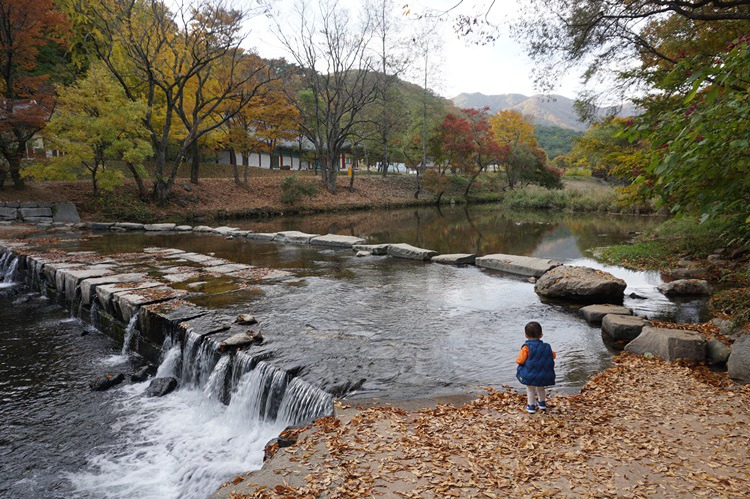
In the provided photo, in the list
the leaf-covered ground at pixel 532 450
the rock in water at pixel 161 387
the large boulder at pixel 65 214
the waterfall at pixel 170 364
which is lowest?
the rock in water at pixel 161 387

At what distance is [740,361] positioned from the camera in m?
5.64

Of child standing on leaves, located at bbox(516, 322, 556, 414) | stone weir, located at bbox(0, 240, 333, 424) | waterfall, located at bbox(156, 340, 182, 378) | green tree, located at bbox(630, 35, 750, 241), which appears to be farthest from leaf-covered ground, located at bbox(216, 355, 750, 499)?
waterfall, located at bbox(156, 340, 182, 378)

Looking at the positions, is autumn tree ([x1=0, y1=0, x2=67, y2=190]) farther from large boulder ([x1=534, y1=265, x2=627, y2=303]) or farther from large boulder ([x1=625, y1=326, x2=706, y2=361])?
large boulder ([x1=625, y1=326, x2=706, y2=361])

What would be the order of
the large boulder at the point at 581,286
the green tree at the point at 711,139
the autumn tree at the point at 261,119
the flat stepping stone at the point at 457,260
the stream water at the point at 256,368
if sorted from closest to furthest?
the green tree at the point at 711,139, the stream water at the point at 256,368, the large boulder at the point at 581,286, the flat stepping stone at the point at 457,260, the autumn tree at the point at 261,119

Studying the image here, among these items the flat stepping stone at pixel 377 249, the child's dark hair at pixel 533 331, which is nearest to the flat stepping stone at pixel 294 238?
the flat stepping stone at pixel 377 249

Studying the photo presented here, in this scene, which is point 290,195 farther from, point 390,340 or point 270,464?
point 270,464

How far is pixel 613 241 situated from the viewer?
20.1 m

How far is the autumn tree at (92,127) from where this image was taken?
20.8 m

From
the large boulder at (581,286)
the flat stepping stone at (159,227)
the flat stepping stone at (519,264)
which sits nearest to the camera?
the large boulder at (581,286)

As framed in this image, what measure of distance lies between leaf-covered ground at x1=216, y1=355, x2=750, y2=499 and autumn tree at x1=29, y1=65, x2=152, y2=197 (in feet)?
72.9

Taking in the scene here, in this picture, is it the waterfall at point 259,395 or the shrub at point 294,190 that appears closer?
the waterfall at point 259,395

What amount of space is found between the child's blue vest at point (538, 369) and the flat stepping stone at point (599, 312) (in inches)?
157

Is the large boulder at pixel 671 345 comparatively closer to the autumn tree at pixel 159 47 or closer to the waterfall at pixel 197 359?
the waterfall at pixel 197 359

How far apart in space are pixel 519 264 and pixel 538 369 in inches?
318
